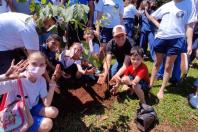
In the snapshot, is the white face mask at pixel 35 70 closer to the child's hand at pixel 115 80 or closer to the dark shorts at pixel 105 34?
the child's hand at pixel 115 80

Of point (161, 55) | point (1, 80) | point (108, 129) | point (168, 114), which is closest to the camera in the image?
point (1, 80)

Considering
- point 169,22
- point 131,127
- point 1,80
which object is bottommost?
point 131,127

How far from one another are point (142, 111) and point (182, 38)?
1436 mm

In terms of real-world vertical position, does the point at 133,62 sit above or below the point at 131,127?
above

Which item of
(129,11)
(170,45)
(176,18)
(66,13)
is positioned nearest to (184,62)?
(170,45)

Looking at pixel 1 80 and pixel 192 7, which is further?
pixel 192 7

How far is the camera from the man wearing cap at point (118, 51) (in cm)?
579

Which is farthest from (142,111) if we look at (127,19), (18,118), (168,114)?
(127,19)

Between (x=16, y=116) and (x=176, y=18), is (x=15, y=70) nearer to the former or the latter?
(x=16, y=116)

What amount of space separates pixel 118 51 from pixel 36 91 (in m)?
2.17

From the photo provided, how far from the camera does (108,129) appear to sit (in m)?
4.91

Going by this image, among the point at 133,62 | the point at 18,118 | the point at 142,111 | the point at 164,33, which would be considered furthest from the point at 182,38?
the point at 18,118

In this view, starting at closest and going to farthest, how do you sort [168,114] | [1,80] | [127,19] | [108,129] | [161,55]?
[1,80]
[108,129]
[168,114]
[161,55]
[127,19]

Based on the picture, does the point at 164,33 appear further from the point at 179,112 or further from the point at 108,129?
the point at 108,129
